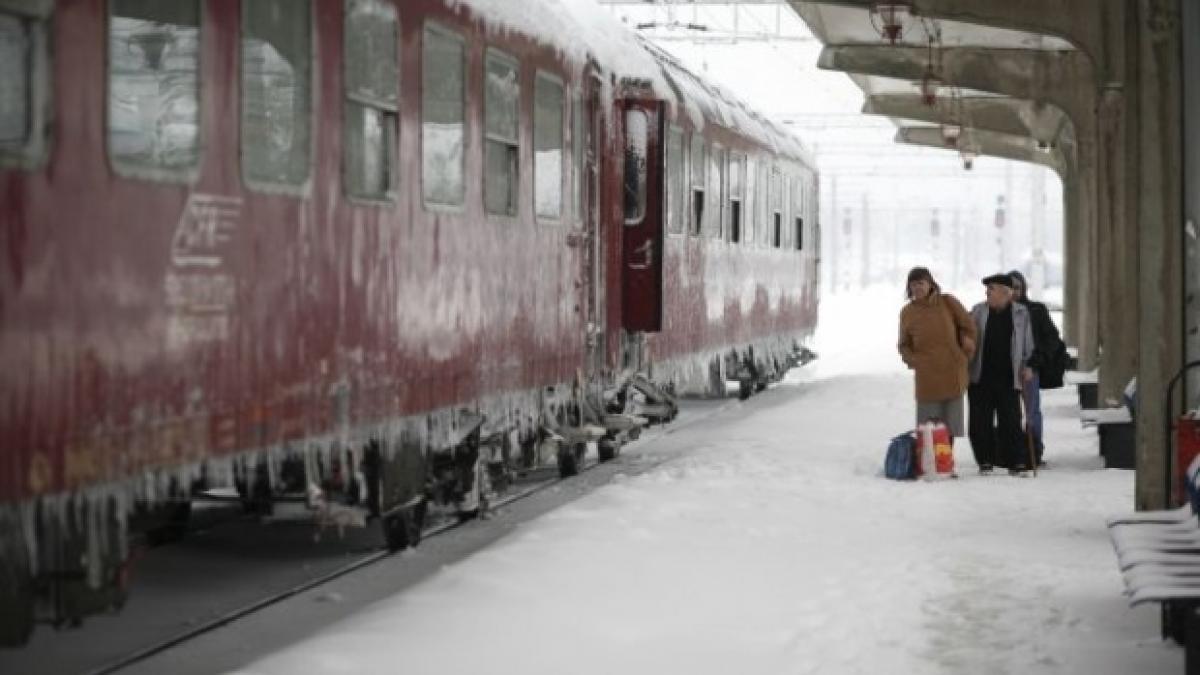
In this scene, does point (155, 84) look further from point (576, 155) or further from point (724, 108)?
point (724, 108)

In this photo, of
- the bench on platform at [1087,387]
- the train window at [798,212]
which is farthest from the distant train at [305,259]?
the train window at [798,212]

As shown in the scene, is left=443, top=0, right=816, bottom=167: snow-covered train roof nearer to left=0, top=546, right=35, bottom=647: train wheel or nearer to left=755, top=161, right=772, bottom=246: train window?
left=755, top=161, right=772, bottom=246: train window

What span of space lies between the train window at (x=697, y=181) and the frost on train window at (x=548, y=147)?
549cm

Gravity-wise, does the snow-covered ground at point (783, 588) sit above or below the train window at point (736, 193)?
below

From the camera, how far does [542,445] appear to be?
46.8ft

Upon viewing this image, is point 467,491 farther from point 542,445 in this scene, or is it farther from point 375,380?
point 375,380

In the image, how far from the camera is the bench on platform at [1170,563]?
731 cm

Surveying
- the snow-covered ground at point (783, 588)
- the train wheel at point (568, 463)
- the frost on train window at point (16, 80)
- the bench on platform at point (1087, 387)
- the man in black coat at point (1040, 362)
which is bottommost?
the snow-covered ground at point (783, 588)

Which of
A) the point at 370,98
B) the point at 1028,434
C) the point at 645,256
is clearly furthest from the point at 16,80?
the point at 1028,434

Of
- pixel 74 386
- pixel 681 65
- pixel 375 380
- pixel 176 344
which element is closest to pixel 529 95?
A: pixel 375 380

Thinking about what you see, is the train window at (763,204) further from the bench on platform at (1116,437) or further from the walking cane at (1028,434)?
the bench on platform at (1116,437)

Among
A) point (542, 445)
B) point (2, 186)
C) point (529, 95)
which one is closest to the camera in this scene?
point (2, 186)

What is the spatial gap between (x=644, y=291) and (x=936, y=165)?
205ft

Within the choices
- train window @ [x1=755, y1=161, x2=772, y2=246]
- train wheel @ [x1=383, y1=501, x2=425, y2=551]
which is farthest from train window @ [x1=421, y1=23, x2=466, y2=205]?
train window @ [x1=755, y1=161, x2=772, y2=246]
